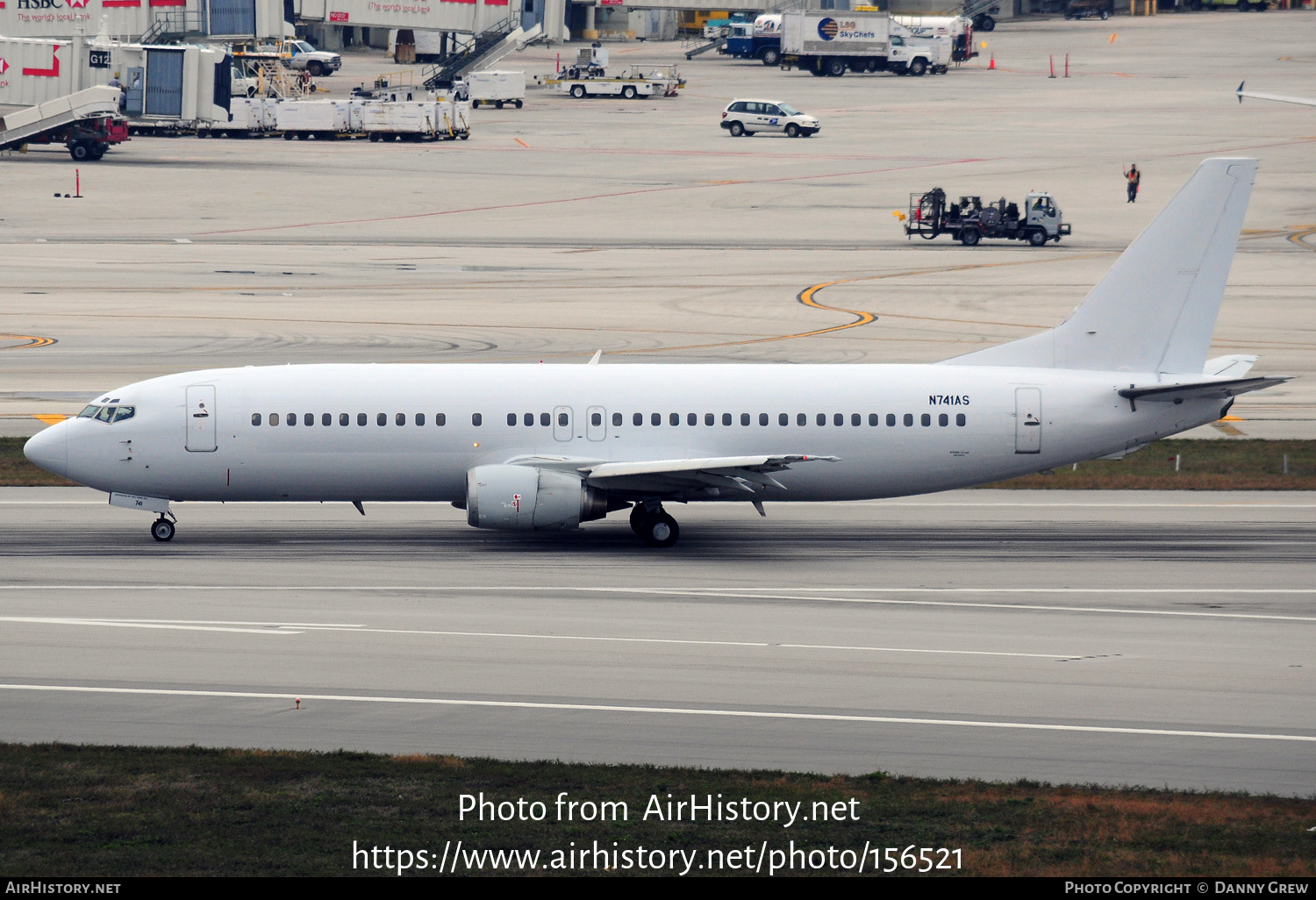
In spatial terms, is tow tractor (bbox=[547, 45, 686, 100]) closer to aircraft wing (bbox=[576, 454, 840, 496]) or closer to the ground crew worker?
the ground crew worker

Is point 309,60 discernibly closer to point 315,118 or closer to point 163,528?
point 315,118

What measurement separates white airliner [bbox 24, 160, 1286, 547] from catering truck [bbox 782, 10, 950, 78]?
117857 mm

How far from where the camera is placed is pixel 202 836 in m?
17.7

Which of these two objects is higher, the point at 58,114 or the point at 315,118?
the point at 315,118

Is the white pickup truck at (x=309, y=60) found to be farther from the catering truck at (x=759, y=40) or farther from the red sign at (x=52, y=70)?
the catering truck at (x=759, y=40)

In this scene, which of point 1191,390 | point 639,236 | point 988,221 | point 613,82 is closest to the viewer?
point 1191,390

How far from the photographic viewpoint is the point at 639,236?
83.9m

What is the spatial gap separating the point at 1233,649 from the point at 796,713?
874 centimetres

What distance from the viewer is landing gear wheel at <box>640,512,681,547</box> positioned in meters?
35.1

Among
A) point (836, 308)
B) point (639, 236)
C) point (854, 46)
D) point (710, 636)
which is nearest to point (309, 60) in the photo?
point (854, 46)

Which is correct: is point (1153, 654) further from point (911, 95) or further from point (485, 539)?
point (911, 95)

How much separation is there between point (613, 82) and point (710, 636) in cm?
12005

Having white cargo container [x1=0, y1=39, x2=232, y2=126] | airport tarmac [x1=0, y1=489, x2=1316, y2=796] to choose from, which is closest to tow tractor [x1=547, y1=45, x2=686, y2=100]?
white cargo container [x1=0, y1=39, x2=232, y2=126]

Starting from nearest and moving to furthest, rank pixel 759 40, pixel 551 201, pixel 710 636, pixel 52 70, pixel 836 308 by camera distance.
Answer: pixel 710 636 → pixel 836 308 → pixel 551 201 → pixel 52 70 → pixel 759 40
